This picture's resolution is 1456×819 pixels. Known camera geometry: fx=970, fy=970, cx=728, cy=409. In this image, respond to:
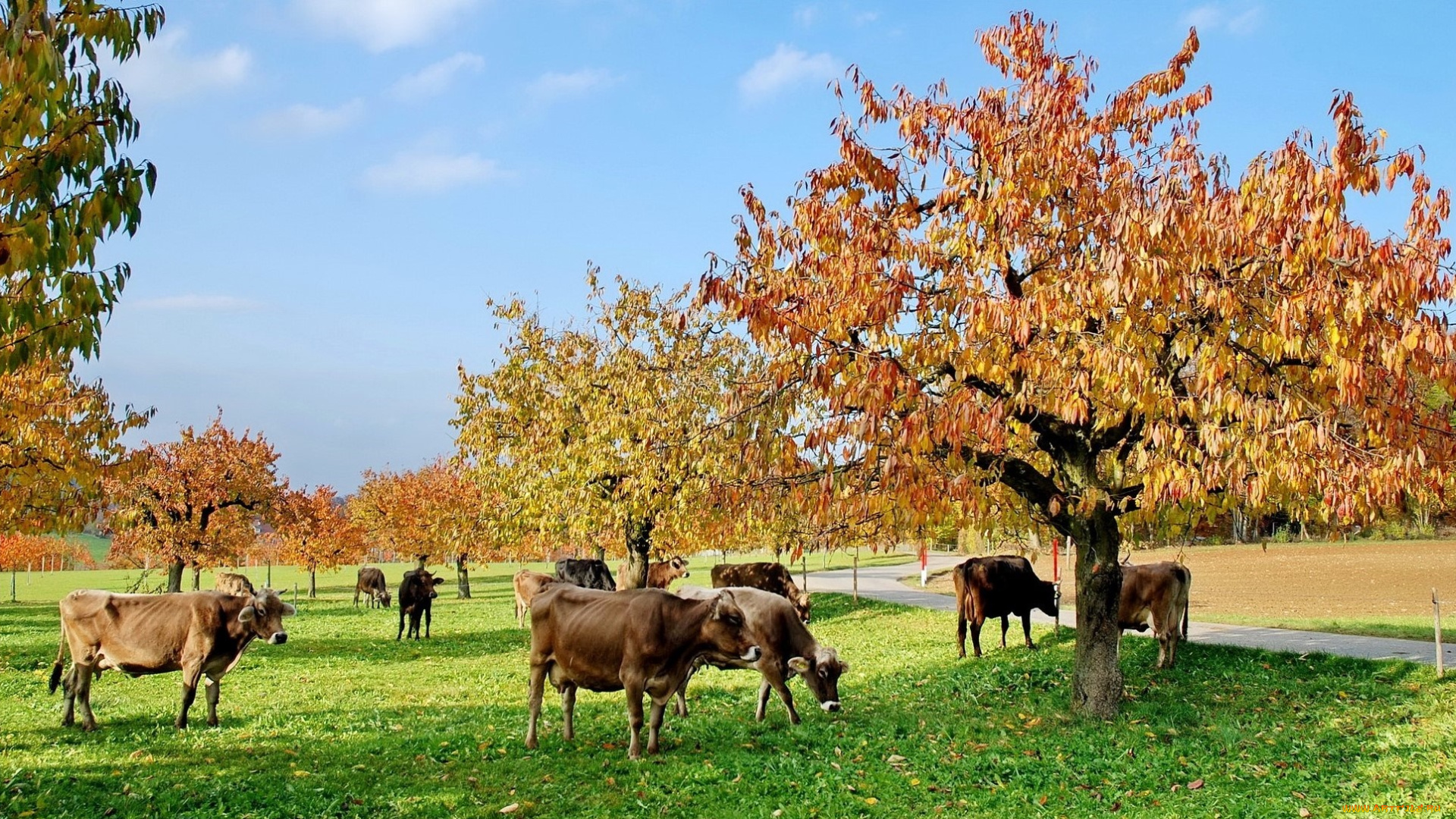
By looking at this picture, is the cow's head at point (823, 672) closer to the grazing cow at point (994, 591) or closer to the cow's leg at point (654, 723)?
the cow's leg at point (654, 723)

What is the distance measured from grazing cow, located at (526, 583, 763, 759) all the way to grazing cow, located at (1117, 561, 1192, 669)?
698 centimetres

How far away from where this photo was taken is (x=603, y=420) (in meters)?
22.3

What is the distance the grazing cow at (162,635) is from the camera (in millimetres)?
11445

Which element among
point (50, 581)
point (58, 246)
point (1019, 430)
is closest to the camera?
point (58, 246)

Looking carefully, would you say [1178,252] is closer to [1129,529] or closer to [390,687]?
[1129,529]

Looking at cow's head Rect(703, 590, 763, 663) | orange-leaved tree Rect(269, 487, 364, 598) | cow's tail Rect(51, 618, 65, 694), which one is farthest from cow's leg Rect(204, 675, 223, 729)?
orange-leaved tree Rect(269, 487, 364, 598)

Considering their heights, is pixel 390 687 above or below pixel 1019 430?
below

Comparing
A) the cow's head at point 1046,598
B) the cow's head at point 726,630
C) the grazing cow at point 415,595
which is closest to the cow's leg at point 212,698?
the cow's head at point 726,630

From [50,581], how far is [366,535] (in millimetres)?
32903

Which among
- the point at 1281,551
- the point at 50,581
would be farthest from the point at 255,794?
the point at 50,581

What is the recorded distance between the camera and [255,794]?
26.7 ft

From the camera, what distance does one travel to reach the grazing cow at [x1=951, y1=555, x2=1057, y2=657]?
17.5m

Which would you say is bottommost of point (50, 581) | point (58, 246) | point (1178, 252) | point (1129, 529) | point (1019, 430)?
point (50, 581)

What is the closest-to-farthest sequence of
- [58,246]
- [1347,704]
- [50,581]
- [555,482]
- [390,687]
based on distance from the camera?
[58,246] → [1347,704] → [390,687] → [555,482] → [50,581]
